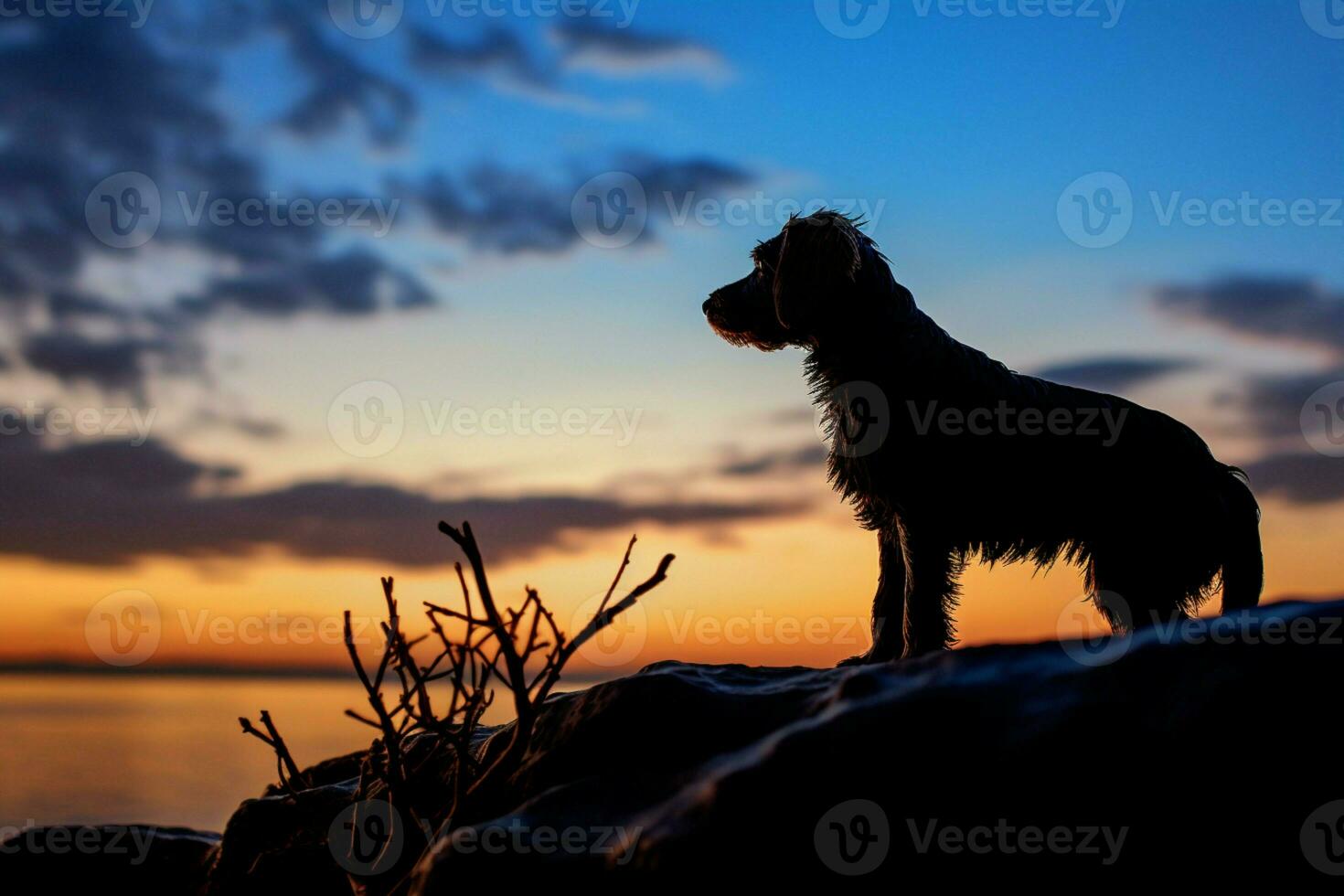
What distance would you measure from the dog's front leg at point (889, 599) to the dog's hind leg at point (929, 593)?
0.66ft

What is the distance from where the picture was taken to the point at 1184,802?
7.35ft

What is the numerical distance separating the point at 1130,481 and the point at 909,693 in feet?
10.1

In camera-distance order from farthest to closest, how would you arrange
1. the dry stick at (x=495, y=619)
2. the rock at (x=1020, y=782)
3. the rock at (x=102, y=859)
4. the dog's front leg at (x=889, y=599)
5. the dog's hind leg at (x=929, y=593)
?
the rock at (x=102, y=859) < the dog's front leg at (x=889, y=599) < the dog's hind leg at (x=929, y=593) < the dry stick at (x=495, y=619) < the rock at (x=1020, y=782)

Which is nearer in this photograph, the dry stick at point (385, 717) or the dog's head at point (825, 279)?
the dry stick at point (385, 717)

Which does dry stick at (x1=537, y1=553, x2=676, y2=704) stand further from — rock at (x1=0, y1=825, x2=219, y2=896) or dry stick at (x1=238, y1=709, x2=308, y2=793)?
rock at (x1=0, y1=825, x2=219, y2=896)

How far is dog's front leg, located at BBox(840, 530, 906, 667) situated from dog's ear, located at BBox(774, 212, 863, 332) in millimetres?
1273

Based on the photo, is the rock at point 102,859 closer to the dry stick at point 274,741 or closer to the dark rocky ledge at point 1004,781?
the dry stick at point 274,741

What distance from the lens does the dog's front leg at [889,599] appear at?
17.6 ft

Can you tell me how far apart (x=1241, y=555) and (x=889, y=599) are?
5.80 ft

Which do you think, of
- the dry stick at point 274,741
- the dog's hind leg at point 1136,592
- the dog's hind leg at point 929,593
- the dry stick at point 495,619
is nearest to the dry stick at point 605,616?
the dry stick at point 495,619

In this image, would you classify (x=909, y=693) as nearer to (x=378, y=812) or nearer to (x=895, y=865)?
(x=895, y=865)

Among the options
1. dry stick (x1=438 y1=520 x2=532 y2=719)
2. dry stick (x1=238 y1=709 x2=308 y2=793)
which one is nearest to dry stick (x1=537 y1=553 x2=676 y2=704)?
dry stick (x1=438 y1=520 x2=532 y2=719)

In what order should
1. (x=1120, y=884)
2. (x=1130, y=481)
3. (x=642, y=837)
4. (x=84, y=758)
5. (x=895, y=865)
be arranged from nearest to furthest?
(x=1120, y=884) < (x=895, y=865) < (x=642, y=837) < (x=1130, y=481) < (x=84, y=758)

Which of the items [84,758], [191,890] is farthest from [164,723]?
[191,890]
